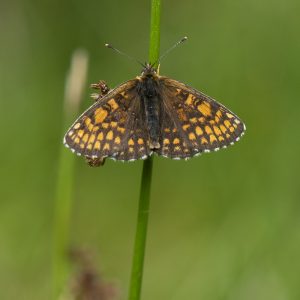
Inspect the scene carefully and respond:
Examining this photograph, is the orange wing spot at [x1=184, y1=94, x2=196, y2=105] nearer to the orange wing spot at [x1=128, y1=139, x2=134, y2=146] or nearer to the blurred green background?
the orange wing spot at [x1=128, y1=139, x2=134, y2=146]

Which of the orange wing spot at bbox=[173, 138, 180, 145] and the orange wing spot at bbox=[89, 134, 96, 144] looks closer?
the orange wing spot at bbox=[89, 134, 96, 144]

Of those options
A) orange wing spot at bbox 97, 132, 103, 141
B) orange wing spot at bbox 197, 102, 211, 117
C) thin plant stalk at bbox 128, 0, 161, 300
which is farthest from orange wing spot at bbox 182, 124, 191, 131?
thin plant stalk at bbox 128, 0, 161, 300

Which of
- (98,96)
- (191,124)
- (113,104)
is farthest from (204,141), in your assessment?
(98,96)

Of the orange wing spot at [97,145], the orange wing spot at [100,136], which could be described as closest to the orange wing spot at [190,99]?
the orange wing spot at [100,136]

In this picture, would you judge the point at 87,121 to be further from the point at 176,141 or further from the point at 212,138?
the point at 212,138

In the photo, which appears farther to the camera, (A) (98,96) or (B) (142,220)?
(A) (98,96)
